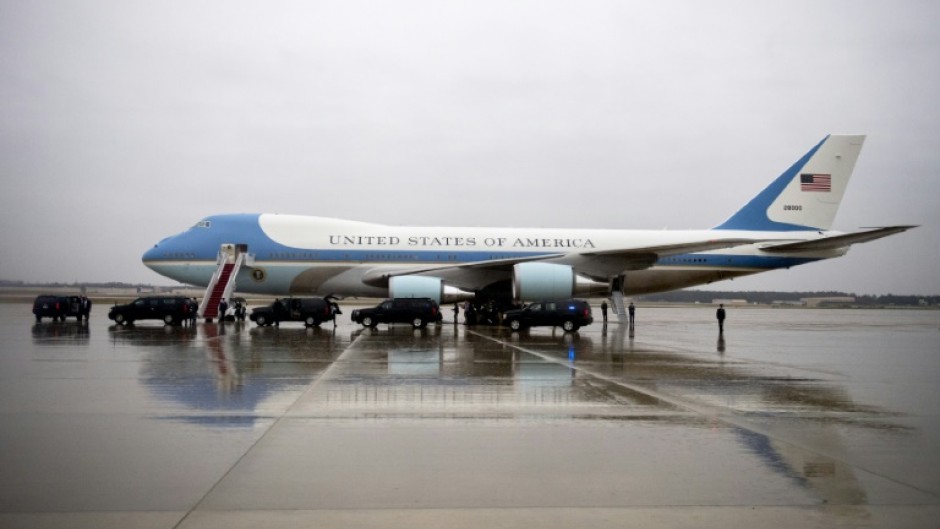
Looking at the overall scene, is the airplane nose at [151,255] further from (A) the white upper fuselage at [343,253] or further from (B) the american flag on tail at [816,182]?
(B) the american flag on tail at [816,182]

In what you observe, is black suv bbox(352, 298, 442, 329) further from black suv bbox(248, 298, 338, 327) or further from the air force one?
black suv bbox(248, 298, 338, 327)

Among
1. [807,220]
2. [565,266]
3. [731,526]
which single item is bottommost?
[731,526]

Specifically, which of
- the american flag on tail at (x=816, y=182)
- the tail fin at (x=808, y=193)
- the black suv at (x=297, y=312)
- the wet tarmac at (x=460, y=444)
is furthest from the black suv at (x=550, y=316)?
the american flag on tail at (x=816, y=182)

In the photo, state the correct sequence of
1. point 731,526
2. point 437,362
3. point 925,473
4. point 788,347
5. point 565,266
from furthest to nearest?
point 565,266, point 788,347, point 437,362, point 925,473, point 731,526

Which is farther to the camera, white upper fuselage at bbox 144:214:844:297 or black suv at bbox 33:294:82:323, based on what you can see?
black suv at bbox 33:294:82:323

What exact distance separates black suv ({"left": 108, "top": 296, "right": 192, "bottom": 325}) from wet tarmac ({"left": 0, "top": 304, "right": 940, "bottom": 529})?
13.5 meters

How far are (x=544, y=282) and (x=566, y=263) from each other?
2.49 m

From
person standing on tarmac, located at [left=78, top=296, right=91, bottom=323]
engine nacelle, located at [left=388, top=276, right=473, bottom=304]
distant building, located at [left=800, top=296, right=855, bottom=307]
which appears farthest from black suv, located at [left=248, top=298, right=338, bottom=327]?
distant building, located at [left=800, top=296, right=855, bottom=307]

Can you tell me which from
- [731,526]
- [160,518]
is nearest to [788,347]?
[731,526]

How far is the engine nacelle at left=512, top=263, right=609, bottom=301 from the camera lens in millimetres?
27578

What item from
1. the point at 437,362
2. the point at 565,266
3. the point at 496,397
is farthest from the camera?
the point at 565,266

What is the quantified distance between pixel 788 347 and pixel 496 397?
1339 cm

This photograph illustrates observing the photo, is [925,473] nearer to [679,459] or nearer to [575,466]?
[679,459]

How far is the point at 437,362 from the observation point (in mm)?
14781
